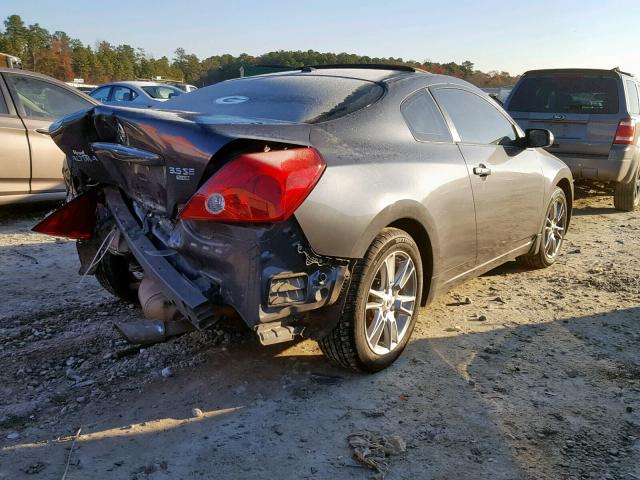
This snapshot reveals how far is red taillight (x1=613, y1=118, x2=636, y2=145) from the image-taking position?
7.66 m

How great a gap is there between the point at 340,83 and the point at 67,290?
2.64 meters

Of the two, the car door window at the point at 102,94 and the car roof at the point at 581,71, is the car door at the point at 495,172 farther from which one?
the car door window at the point at 102,94

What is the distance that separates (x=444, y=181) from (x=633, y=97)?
6.11 metres

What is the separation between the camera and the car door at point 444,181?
349 cm

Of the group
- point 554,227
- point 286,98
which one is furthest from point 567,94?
point 286,98

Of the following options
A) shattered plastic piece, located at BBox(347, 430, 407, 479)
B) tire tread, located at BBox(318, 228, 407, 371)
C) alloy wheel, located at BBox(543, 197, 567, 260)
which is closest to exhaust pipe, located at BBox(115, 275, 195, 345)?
tire tread, located at BBox(318, 228, 407, 371)

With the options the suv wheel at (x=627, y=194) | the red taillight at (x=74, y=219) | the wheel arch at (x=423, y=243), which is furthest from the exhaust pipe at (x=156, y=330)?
the suv wheel at (x=627, y=194)

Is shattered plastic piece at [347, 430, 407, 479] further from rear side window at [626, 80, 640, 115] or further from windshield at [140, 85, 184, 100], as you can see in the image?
windshield at [140, 85, 184, 100]

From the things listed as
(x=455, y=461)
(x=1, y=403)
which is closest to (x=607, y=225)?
(x=455, y=461)

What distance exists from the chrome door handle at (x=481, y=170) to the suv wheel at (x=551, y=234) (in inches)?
52.8

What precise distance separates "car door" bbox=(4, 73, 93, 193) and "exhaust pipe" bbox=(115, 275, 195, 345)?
14.4ft

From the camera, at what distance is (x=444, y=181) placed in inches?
140

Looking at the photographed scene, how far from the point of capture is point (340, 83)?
359 centimetres

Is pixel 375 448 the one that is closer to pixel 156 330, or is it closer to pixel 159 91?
pixel 156 330
